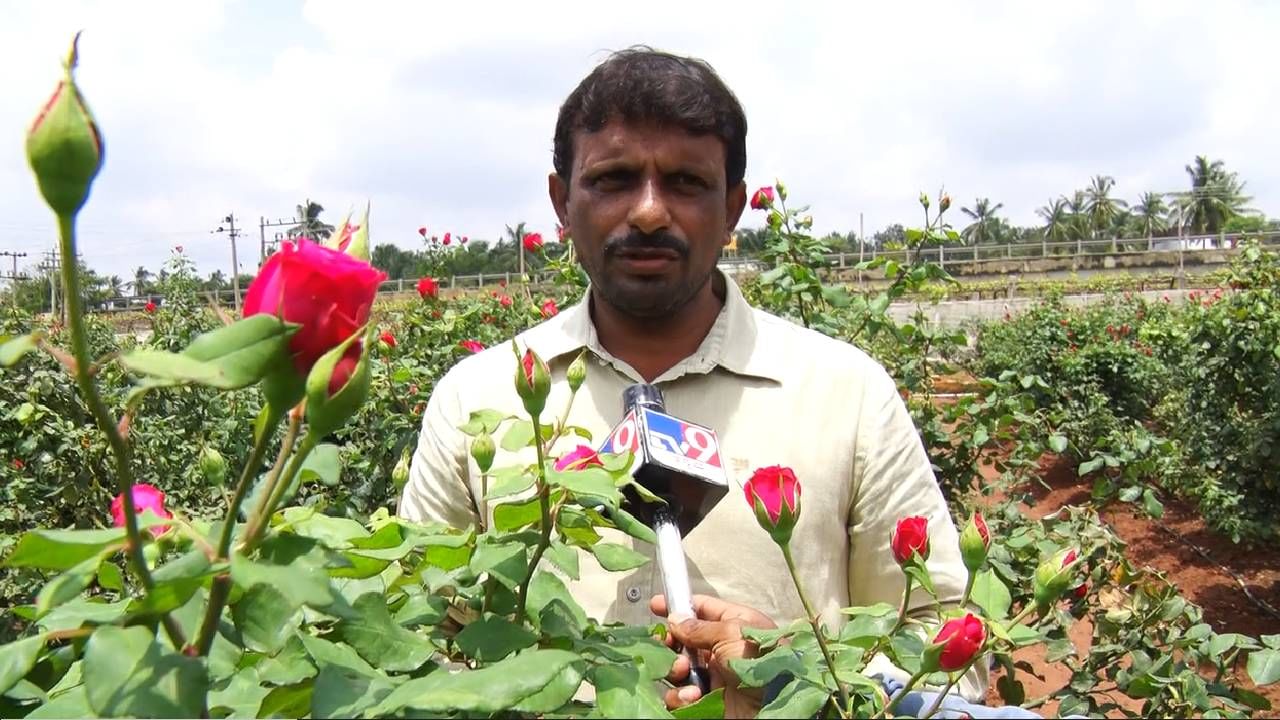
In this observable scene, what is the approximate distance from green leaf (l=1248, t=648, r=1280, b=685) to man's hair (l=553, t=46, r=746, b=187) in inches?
41.1

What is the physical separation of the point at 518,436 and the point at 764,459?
0.82 meters

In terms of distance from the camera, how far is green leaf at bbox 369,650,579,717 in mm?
424

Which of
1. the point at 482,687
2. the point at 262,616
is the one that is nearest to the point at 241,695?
the point at 262,616

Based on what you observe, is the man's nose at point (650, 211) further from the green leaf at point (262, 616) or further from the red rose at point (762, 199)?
the red rose at point (762, 199)

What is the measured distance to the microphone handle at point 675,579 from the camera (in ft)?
2.61

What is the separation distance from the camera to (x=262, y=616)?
1.62ft

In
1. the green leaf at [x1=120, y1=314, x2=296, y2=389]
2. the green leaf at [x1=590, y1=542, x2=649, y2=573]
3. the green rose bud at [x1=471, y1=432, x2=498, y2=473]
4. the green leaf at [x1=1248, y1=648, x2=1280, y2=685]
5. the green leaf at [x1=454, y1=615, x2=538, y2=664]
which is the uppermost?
the green leaf at [x1=120, y1=314, x2=296, y2=389]

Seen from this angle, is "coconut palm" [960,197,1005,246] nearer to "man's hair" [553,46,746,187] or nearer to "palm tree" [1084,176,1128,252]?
"palm tree" [1084,176,1128,252]

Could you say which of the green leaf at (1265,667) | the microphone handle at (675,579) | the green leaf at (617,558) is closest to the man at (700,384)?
the green leaf at (1265,667)

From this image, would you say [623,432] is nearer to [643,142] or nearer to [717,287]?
[643,142]

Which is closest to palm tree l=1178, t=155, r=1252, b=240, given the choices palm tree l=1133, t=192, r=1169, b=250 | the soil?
palm tree l=1133, t=192, r=1169, b=250

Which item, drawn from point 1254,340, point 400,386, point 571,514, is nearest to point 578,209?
point 571,514

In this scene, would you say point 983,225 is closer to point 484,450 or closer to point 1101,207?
point 1101,207

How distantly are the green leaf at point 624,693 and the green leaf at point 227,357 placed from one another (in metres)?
0.24
